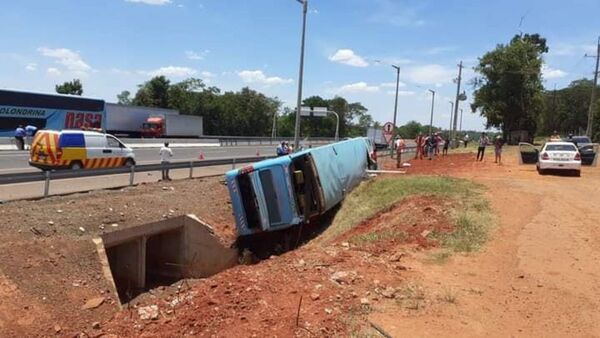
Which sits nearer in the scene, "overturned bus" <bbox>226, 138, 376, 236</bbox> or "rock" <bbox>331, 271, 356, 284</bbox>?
"rock" <bbox>331, 271, 356, 284</bbox>

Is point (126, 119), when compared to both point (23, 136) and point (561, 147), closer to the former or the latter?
point (23, 136)

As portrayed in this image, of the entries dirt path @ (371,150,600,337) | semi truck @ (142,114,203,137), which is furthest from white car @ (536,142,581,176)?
semi truck @ (142,114,203,137)

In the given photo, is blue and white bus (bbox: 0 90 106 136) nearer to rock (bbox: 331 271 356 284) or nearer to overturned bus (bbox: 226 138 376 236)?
overturned bus (bbox: 226 138 376 236)

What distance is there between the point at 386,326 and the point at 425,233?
4.90 m

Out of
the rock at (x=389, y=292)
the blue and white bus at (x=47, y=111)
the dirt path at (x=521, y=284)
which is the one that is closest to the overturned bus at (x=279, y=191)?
the dirt path at (x=521, y=284)

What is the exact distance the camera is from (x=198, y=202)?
16203 mm

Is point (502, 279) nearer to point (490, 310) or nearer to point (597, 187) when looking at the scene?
point (490, 310)

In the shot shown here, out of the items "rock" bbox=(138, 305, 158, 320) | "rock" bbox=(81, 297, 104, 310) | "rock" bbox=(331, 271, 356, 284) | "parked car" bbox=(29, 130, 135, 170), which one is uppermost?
"parked car" bbox=(29, 130, 135, 170)

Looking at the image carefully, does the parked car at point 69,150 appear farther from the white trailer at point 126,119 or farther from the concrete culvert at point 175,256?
the white trailer at point 126,119

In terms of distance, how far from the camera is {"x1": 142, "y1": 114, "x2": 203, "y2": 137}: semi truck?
195 ft

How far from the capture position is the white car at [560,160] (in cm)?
2383

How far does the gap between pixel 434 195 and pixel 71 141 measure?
531 inches

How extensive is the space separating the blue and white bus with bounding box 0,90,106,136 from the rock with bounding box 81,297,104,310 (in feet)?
93.2

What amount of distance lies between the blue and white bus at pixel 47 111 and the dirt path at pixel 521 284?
101 feet
